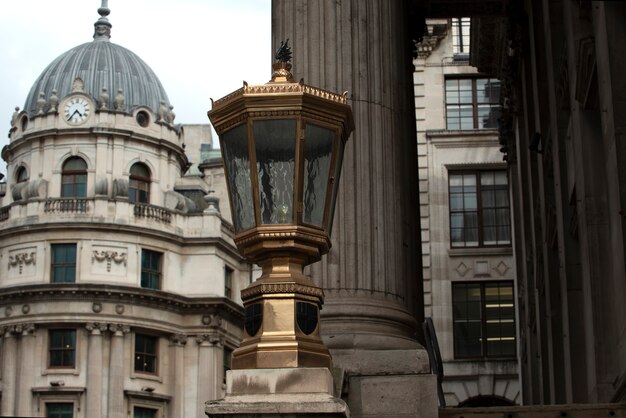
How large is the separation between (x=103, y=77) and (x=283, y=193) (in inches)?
2747

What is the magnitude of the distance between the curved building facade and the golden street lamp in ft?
194

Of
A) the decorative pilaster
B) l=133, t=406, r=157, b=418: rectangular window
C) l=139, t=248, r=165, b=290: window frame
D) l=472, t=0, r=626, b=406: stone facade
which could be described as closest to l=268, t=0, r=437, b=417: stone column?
l=472, t=0, r=626, b=406: stone facade

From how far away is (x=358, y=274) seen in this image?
1702 cm

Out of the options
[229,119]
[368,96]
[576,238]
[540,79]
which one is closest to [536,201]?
[540,79]

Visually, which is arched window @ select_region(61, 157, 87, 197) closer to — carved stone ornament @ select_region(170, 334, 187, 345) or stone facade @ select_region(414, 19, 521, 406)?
carved stone ornament @ select_region(170, 334, 187, 345)

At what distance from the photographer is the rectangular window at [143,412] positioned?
2813 inches

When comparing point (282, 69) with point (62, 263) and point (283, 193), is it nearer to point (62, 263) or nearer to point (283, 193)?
point (283, 193)

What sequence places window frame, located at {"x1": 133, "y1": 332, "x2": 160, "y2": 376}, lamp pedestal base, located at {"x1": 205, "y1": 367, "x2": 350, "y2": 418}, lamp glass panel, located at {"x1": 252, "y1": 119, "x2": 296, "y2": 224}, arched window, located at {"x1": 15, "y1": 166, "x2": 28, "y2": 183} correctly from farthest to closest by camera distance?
arched window, located at {"x1": 15, "y1": 166, "x2": 28, "y2": 183}
window frame, located at {"x1": 133, "y1": 332, "x2": 160, "y2": 376}
lamp glass panel, located at {"x1": 252, "y1": 119, "x2": 296, "y2": 224}
lamp pedestal base, located at {"x1": 205, "y1": 367, "x2": 350, "y2": 418}

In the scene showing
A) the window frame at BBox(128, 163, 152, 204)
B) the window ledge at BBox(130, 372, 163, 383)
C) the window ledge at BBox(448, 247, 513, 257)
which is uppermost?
the window frame at BBox(128, 163, 152, 204)

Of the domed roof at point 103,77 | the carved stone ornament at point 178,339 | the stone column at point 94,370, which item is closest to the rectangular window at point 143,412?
the stone column at point 94,370

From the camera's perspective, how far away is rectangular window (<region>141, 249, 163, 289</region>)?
7338 cm

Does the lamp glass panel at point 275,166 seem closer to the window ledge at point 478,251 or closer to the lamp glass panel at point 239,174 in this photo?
the lamp glass panel at point 239,174

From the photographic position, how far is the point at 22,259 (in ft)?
237

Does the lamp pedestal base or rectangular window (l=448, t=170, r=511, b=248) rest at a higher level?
rectangular window (l=448, t=170, r=511, b=248)
